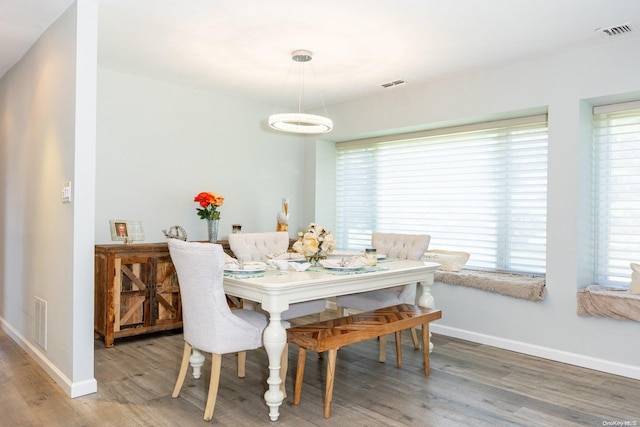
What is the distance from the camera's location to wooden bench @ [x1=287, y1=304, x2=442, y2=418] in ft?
8.31

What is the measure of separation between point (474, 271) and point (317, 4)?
283 centimetres

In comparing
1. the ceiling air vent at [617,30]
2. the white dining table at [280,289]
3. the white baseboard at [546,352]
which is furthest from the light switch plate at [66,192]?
the ceiling air vent at [617,30]

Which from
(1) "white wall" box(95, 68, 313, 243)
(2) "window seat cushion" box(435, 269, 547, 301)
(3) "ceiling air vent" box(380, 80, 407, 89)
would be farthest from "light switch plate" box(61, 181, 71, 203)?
(2) "window seat cushion" box(435, 269, 547, 301)

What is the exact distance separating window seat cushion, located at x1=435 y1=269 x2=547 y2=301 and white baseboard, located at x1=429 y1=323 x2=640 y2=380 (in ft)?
1.32

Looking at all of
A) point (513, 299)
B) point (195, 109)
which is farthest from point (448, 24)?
point (195, 109)

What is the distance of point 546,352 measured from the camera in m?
3.65

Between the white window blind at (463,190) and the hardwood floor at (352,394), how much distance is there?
3.48 ft

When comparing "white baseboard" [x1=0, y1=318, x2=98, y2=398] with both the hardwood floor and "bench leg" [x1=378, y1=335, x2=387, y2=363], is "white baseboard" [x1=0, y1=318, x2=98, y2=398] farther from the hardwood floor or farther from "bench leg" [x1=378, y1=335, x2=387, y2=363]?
"bench leg" [x1=378, y1=335, x2=387, y2=363]

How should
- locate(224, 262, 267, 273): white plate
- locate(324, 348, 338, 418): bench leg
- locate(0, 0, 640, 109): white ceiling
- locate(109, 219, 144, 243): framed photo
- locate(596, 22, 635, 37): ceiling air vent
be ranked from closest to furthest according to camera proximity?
locate(324, 348, 338, 418): bench leg → locate(224, 262, 267, 273): white plate → locate(0, 0, 640, 109): white ceiling → locate(596, 22, 635, 37): ceiling air vent → locate(109, 219, 144, 243): framed photo

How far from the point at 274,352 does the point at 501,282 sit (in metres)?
2.28

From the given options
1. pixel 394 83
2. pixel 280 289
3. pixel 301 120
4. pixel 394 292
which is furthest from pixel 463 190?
pixel 280 289

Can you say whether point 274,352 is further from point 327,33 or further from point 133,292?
point 327,33

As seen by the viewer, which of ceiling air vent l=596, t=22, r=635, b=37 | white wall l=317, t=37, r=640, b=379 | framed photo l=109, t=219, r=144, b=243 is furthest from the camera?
framed photo l=109, t=219, r=144, b=243

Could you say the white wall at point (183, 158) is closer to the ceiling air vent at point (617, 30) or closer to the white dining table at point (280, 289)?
the white dining table at point (280, 289)
